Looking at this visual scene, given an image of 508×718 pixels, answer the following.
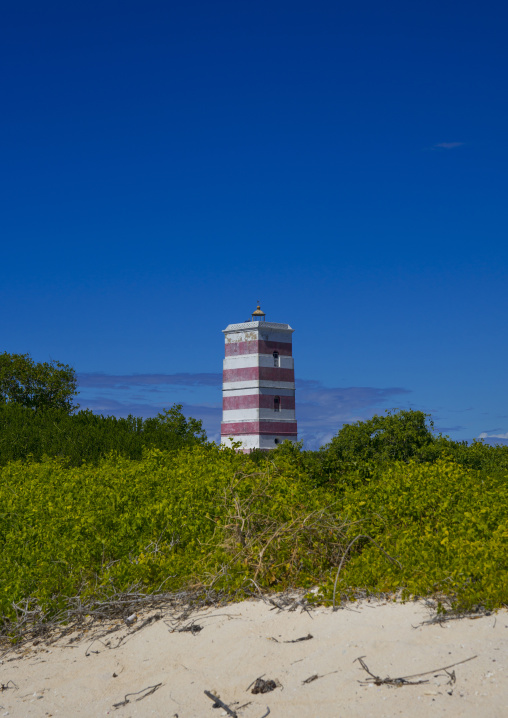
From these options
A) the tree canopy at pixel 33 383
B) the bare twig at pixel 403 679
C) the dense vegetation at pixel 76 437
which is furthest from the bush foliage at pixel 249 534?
the tree canopy at pixel 33 383

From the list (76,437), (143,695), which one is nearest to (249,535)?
(143,695)

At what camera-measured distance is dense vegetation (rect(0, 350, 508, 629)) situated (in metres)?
6.13

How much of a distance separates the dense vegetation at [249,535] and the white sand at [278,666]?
1.39ft

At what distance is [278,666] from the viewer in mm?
5004

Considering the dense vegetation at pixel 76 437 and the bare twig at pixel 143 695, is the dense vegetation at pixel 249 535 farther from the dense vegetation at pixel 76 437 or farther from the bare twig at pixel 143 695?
A: the dense vegetation at pixel 76 437

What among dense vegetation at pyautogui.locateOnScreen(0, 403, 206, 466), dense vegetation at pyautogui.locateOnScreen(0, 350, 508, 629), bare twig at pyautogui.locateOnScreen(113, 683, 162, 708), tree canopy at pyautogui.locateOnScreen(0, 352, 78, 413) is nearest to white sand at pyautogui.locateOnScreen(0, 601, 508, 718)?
bare twig at pyautogui.locateOnScreen(113, 683, 162, 708)

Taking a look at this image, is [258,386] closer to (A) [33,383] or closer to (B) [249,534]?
(A) [33,383]

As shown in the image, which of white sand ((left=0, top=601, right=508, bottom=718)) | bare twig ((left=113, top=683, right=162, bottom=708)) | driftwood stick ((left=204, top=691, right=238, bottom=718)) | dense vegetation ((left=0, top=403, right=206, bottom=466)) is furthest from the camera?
dense vegetation ((left=0, top=403, right=206, bottom=466))

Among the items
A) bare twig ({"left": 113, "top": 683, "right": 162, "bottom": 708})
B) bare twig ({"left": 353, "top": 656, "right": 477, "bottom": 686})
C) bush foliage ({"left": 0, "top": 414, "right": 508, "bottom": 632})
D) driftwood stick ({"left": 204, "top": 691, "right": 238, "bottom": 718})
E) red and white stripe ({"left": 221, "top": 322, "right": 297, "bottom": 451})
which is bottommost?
bare twig ({"left": 113, "top": 683, "right": 162, "bottom": 708})

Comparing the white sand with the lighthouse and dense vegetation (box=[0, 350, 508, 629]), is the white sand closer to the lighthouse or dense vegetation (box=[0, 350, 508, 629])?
dense vegetation (box=[0, 350, 508, 629])

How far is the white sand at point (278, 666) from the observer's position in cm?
A: 430

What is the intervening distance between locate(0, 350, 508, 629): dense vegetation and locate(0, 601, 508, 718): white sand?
0.42m

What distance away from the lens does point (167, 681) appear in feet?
17.0

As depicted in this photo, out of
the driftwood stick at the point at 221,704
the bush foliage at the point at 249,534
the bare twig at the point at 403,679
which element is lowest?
the driftwood stick at the point at 221,704
